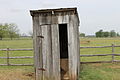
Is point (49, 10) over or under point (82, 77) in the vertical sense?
over

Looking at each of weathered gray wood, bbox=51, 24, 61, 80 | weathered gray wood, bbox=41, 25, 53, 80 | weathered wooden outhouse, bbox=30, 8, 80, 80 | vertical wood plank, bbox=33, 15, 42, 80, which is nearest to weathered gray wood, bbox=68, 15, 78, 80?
weathered wooden outhouse, bbox=30, 8, 80, 80

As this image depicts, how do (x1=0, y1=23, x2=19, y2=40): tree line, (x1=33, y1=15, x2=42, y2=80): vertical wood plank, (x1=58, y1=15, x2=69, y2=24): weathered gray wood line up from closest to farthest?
1. (x1=58, y1=15, x2=69, y2=24): weathered gray wood
2. (x1=33, y1=15, x2=42, y2=80): vertical wood plank
3. (x1=0, y1=23, x2=19, y2=40): tree line

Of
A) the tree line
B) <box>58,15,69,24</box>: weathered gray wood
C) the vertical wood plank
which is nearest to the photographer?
<box>58,15,69,24</box>: weathered gray wood

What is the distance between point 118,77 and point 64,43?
122 inches

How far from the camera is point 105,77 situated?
27.7 ft

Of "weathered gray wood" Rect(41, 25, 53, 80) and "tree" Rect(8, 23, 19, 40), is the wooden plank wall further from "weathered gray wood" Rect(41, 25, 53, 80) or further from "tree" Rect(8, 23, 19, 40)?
"tree" Rect(8, 23, 19, 40)

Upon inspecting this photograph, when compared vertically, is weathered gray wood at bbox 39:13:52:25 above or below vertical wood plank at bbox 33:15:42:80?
above

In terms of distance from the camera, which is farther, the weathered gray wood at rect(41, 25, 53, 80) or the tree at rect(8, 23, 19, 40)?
the tree at rect(8, 23, 19, 40)

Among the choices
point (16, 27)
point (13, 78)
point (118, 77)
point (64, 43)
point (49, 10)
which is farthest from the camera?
point (16, 27)

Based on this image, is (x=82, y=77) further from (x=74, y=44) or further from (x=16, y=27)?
(x=16, y=27)

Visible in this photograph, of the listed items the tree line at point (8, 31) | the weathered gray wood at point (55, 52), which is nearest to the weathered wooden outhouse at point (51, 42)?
the weathered gray wood at point (55, 52)

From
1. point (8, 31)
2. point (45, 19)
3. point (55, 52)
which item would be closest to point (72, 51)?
point (55, 52)

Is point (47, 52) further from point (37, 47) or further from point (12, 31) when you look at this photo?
point (12, 31)

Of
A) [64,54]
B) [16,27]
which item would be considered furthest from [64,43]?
[16,27]
